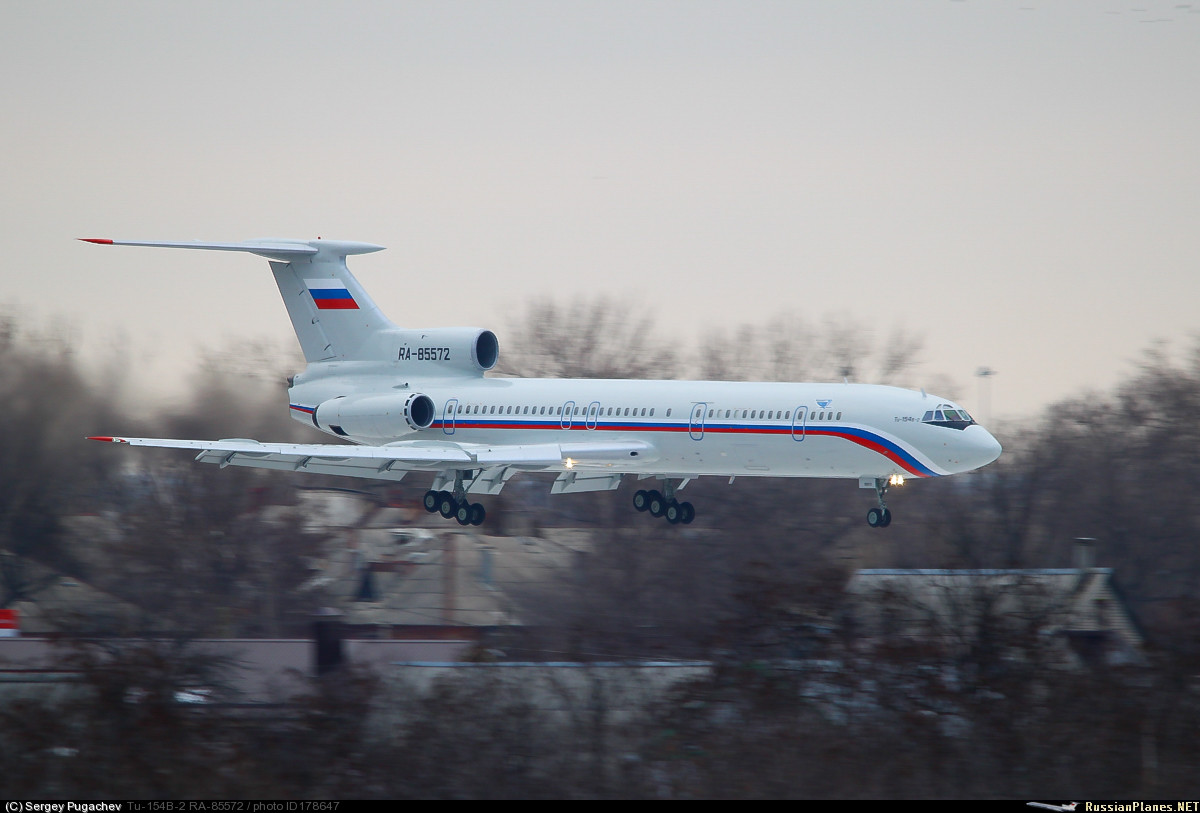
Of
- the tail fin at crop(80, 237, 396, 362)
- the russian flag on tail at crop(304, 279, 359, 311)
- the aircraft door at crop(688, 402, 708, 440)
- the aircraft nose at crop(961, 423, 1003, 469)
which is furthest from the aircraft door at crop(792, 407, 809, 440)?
the russian flag on tail at crop(304, 279, 359, 311)

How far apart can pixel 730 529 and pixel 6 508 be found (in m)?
22.7

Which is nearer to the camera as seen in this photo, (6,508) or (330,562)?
(6,508)

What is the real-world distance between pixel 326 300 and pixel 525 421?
26.8 feet

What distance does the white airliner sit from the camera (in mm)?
31188

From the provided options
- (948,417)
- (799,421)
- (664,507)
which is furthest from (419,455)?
(948,417)

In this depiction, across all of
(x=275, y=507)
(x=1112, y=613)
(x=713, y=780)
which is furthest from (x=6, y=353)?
(x=1112, y=613)

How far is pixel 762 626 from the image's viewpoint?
84.6 ft

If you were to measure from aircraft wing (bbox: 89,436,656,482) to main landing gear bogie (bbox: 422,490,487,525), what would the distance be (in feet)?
6.04

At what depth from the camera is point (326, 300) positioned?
39.2 metres

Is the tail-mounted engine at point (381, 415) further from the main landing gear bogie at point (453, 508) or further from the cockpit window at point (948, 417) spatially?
the cockpit window at point (948, 417)

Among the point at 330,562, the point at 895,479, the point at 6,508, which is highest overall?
the point at 895,479

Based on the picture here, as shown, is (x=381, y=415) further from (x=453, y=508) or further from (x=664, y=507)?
(x=664, y=507)

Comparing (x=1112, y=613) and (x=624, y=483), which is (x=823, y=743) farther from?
(x=624, y=483)

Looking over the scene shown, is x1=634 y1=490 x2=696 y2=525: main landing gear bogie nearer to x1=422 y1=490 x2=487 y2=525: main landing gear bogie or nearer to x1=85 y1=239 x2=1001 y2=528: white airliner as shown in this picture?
x1=85 y1=239 x2=1001 y2=528: white airliner
